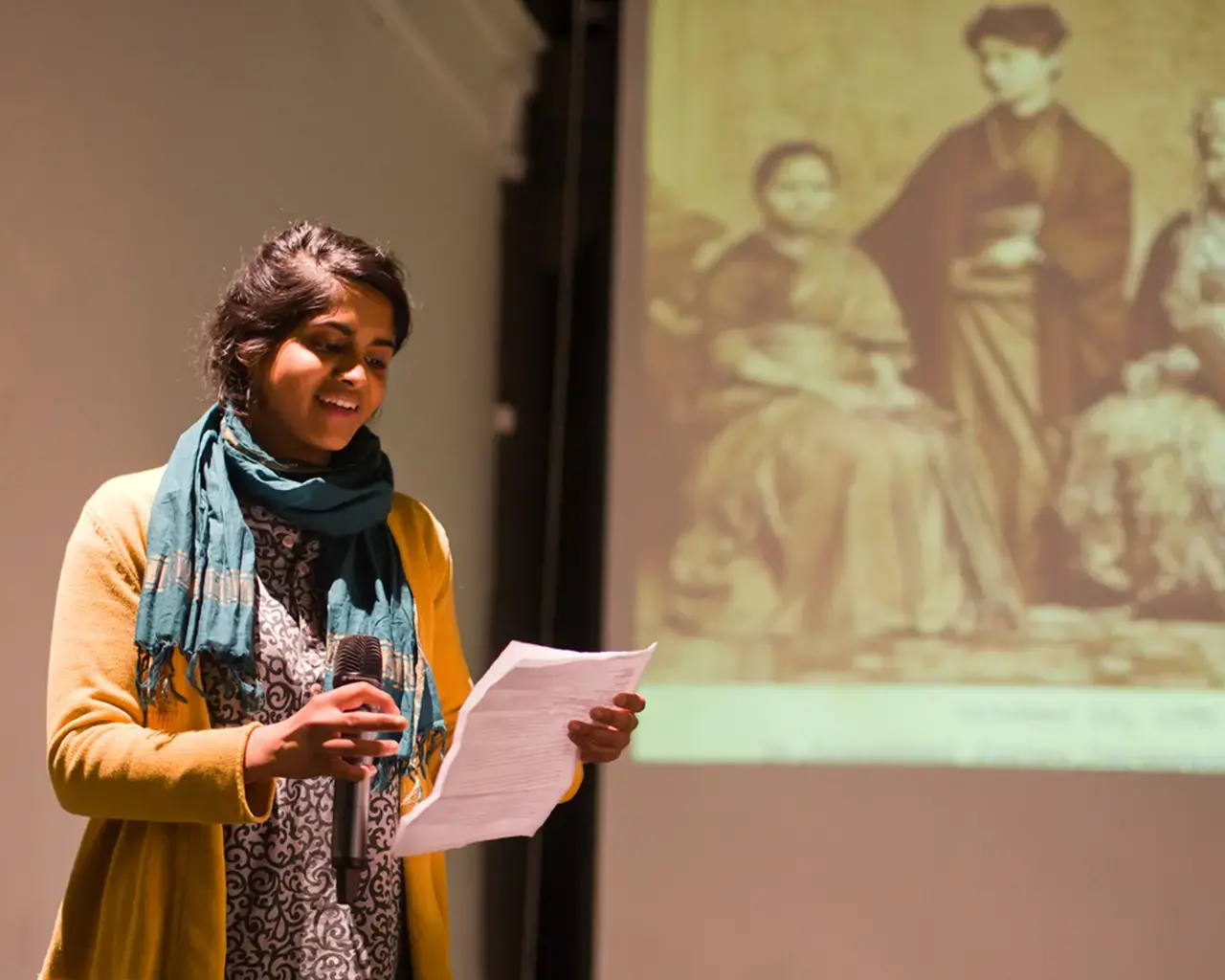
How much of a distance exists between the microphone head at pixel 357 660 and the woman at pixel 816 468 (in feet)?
5.36

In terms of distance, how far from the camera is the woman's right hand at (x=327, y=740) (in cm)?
99

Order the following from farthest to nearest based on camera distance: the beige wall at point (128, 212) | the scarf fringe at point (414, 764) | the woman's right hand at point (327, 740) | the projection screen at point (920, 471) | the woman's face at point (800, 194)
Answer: the woman's face at point (800, 194) < the projection screen at point (920, 471) < the beige wall at point (128, 212) < the scarf fringe at point (414, 764) < the woman's right hand at point (327, 740)

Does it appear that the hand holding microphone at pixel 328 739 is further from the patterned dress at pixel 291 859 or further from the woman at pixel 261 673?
the patterned dress at pixel 291 859

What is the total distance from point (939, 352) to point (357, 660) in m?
1.88

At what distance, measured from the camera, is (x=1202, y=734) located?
8.22 feet

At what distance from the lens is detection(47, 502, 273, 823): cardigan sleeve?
1.01 m

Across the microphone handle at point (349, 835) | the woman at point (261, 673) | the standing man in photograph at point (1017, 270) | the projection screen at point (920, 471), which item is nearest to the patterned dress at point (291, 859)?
the woman at point (261, 673)

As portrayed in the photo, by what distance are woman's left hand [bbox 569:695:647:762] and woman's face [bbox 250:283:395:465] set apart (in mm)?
366

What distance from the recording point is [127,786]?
1.02 meters

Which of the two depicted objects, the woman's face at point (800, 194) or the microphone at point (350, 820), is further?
the woman's face at point (800, 194)

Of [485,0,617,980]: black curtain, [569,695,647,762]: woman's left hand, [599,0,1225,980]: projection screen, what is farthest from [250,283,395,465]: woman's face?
→ [485,0,617,980]: black curtain

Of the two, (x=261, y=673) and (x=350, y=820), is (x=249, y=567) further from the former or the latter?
(x=350, y=820)

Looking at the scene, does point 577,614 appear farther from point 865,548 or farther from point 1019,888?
point 1019,888

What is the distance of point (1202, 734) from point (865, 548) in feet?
2.43
